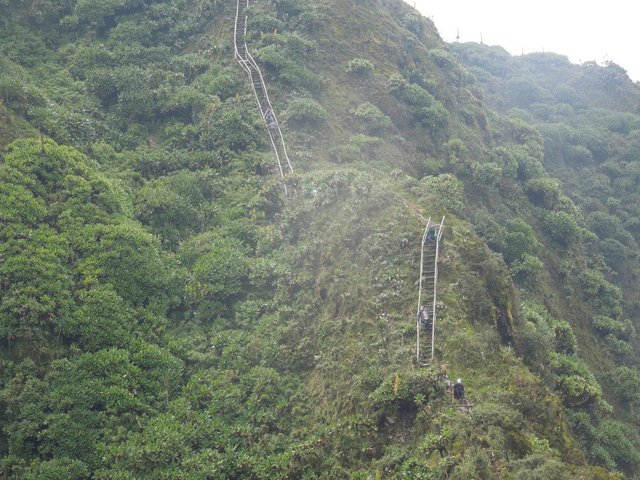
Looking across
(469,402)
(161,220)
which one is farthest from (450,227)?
(161,220)

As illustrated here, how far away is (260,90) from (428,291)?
20.9 meters

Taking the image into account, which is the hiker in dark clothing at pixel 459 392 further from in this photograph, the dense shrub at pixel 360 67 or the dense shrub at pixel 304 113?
the dense shrub at pixel 360 67

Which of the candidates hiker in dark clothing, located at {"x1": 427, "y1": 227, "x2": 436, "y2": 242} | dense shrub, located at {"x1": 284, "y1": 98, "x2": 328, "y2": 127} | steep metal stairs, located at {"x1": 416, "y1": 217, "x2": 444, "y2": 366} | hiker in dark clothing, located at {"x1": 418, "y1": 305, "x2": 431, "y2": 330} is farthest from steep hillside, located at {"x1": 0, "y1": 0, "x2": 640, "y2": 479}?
hiker in dark clothing, located at {"x1": 427, "y1": 227, "x2": 436, "y2": 242}

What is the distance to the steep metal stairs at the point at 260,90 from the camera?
29156mm

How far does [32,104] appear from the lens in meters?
26.0

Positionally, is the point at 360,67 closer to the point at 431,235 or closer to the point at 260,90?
the point at 260,90

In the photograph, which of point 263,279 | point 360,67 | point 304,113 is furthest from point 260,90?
point 263,279

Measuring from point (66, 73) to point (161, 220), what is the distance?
14935mm

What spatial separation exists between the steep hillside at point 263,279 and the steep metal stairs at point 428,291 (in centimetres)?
34

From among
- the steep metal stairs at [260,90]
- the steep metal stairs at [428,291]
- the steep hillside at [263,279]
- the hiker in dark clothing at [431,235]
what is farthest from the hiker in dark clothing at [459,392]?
the steep metal stairs at [260,90]

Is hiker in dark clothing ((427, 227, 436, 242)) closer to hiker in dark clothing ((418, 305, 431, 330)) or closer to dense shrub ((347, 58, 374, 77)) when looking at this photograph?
hiker in dark clothing ((418, 305, 431, 330))

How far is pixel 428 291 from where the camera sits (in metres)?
18.7

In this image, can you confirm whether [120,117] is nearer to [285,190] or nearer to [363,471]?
[285,190]

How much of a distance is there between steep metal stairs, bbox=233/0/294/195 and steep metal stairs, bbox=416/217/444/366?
8.86 m
